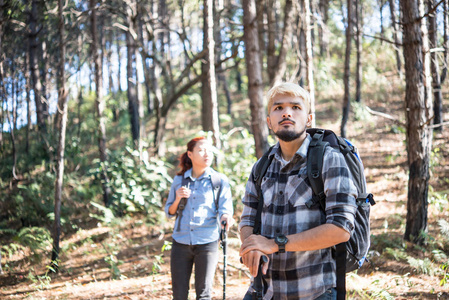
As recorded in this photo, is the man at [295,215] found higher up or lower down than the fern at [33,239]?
higher up

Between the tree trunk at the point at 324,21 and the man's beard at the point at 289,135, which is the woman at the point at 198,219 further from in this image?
the tree trunk at the point at 324,21

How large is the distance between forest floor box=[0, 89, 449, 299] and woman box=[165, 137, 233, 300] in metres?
2.09

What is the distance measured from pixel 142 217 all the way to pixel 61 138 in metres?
3.07

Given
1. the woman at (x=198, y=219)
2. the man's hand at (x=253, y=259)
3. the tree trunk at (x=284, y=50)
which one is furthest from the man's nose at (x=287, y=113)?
the tree trunk at (x=284, y=50)

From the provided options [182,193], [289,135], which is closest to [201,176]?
[182,193]

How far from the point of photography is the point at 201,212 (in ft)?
14.1

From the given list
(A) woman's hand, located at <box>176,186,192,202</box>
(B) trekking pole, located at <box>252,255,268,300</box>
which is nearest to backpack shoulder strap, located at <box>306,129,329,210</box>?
(B) trekking pole, located at <box>252,255,268,300</box>

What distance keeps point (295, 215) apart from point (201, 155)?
248 cm

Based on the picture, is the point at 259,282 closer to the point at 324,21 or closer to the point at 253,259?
the point at 253,259

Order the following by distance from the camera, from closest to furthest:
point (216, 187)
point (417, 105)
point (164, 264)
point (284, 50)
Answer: point (216, 187)
point (417, 105)
point (164, 264)
point (284, 50)

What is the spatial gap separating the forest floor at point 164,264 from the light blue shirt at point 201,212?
7.18 ft

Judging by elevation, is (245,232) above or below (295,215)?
below

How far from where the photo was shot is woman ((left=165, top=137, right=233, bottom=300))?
162 inches

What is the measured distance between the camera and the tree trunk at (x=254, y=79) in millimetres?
8055
